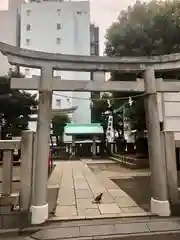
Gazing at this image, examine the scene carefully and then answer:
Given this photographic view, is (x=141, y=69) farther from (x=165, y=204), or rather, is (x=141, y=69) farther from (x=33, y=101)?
(x=33, y=101)

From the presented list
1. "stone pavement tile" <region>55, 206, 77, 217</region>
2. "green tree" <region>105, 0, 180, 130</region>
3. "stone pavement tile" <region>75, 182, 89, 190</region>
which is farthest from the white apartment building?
"stone pavement tile" <region>55, 206, 77, 217</region>

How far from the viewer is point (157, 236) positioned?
4672 millimetres

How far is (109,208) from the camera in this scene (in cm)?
621

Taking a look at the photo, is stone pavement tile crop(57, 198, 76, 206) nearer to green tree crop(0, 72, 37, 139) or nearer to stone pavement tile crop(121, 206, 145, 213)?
stone pavement tile crop(121, 206, 145, 213)

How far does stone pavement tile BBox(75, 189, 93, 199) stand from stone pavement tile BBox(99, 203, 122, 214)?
1093 mm

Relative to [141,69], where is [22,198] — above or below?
below

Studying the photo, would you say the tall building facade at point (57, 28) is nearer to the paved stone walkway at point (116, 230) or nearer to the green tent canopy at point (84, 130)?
the green tent canopy at point (84, 130)

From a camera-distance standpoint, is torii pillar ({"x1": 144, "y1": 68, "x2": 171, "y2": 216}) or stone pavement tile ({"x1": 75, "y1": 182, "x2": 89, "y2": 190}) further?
stone pavement tile ({"x1": 75, "y1": 182, "x2": 89, "y2": 190})

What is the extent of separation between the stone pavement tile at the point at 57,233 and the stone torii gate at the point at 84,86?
517mm

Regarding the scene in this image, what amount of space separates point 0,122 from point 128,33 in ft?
36.8

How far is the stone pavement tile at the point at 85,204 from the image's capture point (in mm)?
6363

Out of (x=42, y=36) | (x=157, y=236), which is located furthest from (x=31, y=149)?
(x=42, y=36)

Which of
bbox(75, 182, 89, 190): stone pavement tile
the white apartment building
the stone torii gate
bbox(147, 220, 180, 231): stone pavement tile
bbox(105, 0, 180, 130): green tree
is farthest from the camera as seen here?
the white apartment building

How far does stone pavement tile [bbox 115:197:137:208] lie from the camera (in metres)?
6.48
